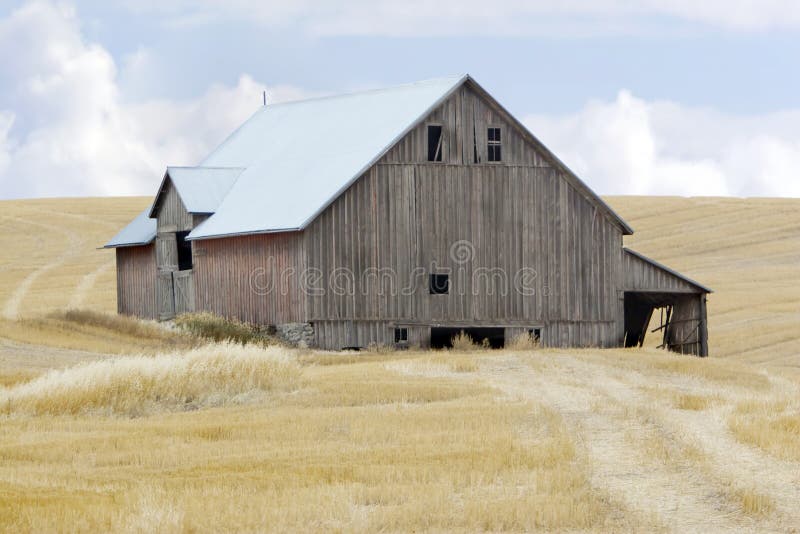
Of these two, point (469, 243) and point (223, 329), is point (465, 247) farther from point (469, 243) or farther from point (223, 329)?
point (223, 329)

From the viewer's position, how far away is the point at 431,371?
30969 millimetres

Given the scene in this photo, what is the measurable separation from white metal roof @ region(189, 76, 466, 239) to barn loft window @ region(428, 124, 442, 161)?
2.27 feet

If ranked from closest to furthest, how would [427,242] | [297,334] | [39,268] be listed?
[297,334] → [427,242] → [39,268]

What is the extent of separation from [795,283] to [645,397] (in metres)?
36.6

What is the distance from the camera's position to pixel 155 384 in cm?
2388

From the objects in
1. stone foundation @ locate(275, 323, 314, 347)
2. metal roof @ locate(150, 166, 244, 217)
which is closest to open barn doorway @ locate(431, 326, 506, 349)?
stone foundation @ locate(275, 323, 314, 347)

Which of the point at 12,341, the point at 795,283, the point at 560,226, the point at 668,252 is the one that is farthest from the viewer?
the point at 668,252

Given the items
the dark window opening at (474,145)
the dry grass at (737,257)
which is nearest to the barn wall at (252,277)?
the dark window opening at (474,145)

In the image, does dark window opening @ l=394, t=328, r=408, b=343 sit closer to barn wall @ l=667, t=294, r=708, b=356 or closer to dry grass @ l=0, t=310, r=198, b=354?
dry grass @ l=0, t=310, r=198, b=354

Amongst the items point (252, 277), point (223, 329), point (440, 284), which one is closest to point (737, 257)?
point (440, 284)

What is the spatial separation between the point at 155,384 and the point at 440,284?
17178 millimetres

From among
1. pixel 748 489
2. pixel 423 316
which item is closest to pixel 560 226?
pixel 423 316

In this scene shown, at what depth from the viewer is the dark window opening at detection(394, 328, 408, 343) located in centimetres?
3966

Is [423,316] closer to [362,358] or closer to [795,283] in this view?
[362,358]
